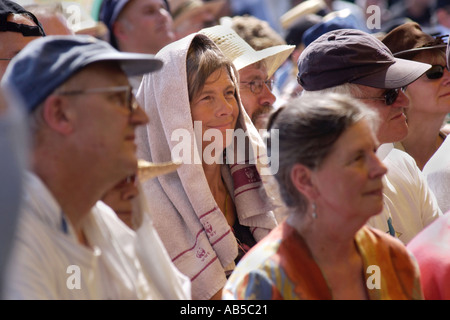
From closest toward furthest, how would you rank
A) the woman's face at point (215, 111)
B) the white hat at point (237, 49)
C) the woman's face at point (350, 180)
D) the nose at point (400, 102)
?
the woman's face at point (350, 180) → the woman's face at point (215, 111) → the nose at point (400, 102) → the white hat at point (237, 49)

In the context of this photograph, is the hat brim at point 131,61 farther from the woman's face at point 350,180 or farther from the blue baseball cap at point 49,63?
the woman's face at point 350,180

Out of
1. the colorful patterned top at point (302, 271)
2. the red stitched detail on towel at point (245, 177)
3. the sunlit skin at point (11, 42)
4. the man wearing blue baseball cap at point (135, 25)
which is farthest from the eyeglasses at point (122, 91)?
the man wearing blue baseball cap at point (135, 25)

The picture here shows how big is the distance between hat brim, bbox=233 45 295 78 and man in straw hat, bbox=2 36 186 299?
1.98m

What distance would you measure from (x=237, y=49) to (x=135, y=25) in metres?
1.32

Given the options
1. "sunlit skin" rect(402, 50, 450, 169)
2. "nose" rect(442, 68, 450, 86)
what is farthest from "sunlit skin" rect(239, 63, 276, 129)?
"nose" rect(442, 68, 450, 86)

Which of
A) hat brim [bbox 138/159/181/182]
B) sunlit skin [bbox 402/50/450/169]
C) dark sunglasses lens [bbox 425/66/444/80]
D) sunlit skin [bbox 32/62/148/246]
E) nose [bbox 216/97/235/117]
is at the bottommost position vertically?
sunlit skin [bbox 402/50/450/169]

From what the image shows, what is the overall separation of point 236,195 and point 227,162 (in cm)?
20

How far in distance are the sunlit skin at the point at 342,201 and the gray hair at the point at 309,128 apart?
27mm

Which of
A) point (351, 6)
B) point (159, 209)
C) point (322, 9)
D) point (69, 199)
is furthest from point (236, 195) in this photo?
point (351, 6)

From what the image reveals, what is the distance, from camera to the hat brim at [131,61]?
2090mm

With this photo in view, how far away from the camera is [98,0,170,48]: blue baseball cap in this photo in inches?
204

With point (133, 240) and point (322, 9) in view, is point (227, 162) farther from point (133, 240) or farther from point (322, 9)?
point (322, 9)

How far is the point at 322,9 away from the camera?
784 cm

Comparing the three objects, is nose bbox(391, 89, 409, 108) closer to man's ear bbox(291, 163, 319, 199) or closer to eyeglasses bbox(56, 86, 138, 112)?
man's ear bbox(291, 163, 319, 199)
